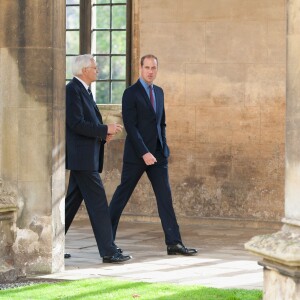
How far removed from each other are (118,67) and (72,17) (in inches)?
37.8

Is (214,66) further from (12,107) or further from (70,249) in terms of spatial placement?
(12,107)

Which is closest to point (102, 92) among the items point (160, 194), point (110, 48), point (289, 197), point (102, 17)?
point (110, 48)

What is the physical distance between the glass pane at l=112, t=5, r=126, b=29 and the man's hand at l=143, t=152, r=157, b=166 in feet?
16.8

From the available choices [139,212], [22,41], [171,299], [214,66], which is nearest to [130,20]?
Result: [214,66]

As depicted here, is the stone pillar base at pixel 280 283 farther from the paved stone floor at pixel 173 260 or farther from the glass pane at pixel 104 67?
the glass pane at pixel 104 67

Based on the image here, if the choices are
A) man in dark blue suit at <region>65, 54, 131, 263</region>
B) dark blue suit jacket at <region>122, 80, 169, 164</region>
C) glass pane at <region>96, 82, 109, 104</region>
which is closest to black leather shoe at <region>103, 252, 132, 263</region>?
man in dark blue suit at <region>65, 54, 131, 263</region>

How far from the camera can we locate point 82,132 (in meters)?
9.95

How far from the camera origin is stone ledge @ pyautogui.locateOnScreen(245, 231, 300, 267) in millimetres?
5664

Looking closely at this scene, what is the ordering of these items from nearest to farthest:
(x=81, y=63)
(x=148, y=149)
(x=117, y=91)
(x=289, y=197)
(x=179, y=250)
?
(x=289, y=197)
(x=81, y=63)
(x=179, y=250)
(x=148, y=149)
(x=117, y=91)

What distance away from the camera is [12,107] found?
920 cm

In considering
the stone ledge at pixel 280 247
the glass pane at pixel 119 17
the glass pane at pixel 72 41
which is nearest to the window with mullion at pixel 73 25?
the glass pane at pixel 72 41

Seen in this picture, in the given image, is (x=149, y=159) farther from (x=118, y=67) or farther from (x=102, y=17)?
(x=102, y=17)

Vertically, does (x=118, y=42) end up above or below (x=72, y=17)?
below

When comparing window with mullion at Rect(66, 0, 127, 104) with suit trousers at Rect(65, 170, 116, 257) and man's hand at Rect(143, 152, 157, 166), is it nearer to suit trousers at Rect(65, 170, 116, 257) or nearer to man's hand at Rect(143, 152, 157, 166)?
man's hand at Rect(143, 152, 157, 166)
